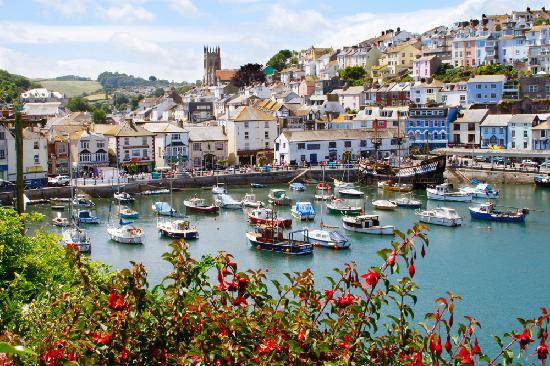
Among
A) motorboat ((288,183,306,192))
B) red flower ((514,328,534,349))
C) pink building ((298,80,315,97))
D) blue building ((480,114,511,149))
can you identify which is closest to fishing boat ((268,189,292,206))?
motorboat ((288,183,306,192))

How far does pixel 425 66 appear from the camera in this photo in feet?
285

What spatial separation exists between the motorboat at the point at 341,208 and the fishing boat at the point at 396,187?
7857 mm

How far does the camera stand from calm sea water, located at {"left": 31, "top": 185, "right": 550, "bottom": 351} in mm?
23812

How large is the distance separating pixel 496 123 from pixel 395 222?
1065 inches

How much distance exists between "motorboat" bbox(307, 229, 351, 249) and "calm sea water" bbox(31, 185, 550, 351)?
42 centimetres

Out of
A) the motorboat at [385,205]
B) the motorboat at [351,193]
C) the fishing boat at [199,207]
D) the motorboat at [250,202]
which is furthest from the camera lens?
the motorboat at [351,193]

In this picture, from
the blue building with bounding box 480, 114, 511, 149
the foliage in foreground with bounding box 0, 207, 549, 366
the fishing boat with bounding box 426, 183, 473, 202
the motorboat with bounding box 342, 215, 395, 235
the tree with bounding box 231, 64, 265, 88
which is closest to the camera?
the foliage in foreground with bounding box 0, 207, 549, 366

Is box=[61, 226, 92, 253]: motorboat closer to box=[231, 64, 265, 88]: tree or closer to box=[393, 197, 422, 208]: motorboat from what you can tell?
box=[393, 197, 422, 208]: motorboat

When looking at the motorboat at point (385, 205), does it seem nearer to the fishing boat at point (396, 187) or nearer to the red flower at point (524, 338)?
the fishing boat at point (396, 187)

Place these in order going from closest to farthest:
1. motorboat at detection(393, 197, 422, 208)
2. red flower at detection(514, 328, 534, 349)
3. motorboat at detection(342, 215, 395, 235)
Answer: red flower at detection(514, 328, 534, 349) < motorboat at detection(342, 215, 395, 235) < motorboat at detection(393, 197, 422, 208)

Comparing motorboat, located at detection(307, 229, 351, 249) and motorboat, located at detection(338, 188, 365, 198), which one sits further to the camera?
motorboat, located at detection(338, 188, 365, 198)

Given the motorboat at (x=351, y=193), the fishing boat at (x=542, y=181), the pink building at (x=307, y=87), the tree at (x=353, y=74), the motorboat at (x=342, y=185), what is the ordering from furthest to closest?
the tree at (x=353, y=74) → the pink building at (x=307, y=87) → the motorboat at (x=342, y=185) → the fishing boat at (x=542, y=181) → the motorboat at (x=351, y=193)

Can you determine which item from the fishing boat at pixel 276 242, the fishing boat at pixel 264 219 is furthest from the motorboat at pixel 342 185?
the fishing boat at pixel 276 242

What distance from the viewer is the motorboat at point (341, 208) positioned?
139 feet
